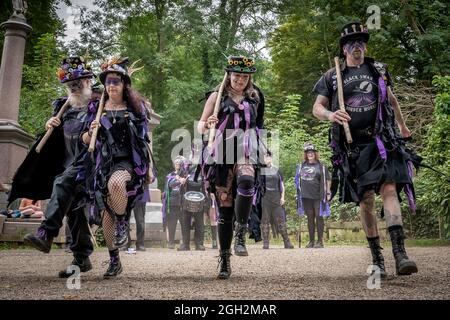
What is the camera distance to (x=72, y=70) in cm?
561

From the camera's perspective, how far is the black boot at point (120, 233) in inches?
191

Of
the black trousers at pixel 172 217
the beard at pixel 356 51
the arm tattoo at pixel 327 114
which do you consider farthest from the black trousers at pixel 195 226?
the beard at pixel 356 51

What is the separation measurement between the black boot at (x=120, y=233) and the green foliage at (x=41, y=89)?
510 inches

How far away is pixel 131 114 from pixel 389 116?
2.36 m

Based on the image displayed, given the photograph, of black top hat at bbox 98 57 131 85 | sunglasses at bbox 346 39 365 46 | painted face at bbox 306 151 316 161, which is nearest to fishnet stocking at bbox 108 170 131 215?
black top hat at bbox 98 57 131 85

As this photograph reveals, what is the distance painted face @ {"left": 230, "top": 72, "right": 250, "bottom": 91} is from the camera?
527 centimetres

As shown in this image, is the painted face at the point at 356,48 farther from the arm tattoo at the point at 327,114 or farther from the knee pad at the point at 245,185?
the knee pad at the point at 245,185

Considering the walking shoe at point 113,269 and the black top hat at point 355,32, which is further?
the walking shoe at point 113,269

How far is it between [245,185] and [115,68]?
167 centimetres

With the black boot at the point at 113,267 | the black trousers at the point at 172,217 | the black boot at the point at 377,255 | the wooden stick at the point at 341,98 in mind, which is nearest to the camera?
the wooden stick at the point at 341,98

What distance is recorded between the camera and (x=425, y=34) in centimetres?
1519

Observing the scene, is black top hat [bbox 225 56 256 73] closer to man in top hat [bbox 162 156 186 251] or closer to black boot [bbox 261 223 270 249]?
man in top hat [bbox 162 156 186 251]

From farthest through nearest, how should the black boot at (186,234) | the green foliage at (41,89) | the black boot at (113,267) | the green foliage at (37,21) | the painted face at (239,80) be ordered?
the green foliage at (37,21), the green foliage at (41,89), the black boot at (186,234), the painted face at (239,80), the black boot at (113,267)
